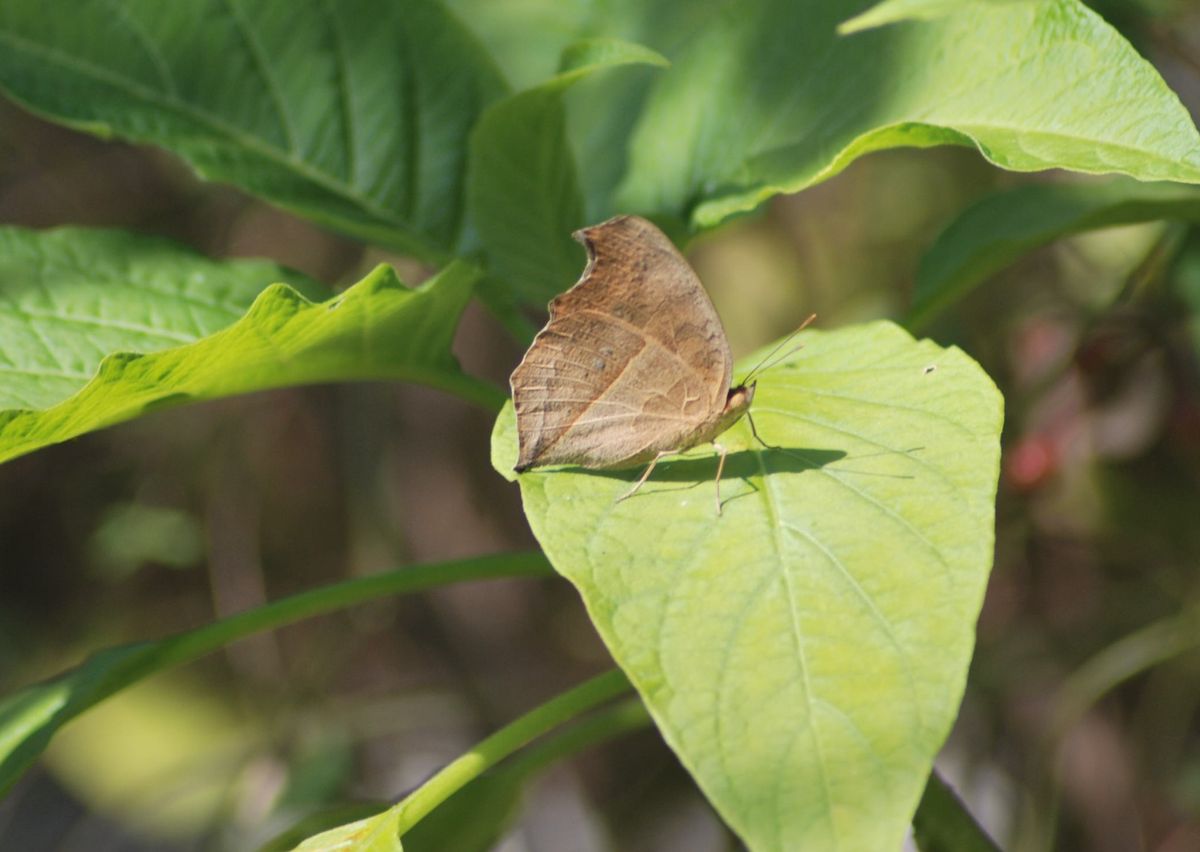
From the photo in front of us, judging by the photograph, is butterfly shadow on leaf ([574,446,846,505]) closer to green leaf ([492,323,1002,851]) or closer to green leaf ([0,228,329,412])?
green leaf ([492,323,1002,851])

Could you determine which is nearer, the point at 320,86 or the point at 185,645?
the point at 185,645

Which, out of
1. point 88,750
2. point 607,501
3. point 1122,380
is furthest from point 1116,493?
point 88,750

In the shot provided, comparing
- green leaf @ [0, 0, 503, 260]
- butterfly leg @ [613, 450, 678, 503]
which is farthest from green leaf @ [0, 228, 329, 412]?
butterfly leg @ [613, 450, 678, 503]

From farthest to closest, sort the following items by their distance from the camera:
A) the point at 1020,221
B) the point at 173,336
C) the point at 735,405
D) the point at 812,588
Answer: the point at 1020,221 < the point at 173,336 < the point at 735,405 < the point at 812,588

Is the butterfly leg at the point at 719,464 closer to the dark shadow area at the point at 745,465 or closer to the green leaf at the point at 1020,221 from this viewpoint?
the dark shadow area at the point at 745,465

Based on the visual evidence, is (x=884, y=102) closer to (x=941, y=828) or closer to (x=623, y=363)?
(x=623, y=363)

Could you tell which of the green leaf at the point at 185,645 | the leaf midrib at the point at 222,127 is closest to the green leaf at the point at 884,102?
the leaf midrib at the point at 222,127

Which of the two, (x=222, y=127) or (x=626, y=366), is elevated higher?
(x=222, y=127)

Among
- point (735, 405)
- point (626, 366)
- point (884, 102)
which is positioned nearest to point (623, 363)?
point (626, 366)
